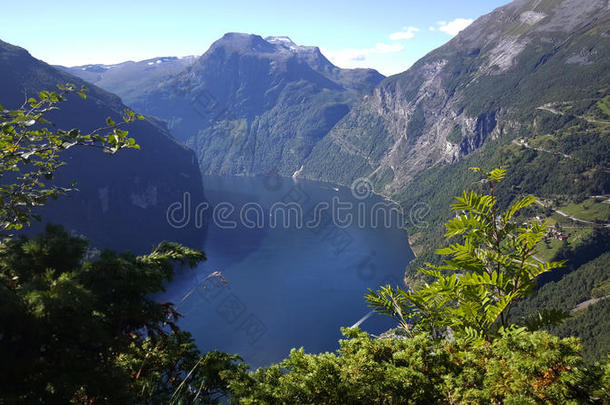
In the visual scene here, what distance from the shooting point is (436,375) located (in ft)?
15.5

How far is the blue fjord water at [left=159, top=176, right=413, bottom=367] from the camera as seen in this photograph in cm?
8862

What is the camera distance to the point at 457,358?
4.77 metres

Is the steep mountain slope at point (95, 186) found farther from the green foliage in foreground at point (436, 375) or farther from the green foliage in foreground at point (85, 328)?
the green foliage in foreground at point (436, 375)

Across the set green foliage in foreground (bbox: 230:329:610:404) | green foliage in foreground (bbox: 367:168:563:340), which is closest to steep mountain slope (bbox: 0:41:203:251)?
green foliage in foreground (bbox: 230:329:610:404)

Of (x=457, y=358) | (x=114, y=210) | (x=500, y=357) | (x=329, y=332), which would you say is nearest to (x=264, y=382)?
(x=457, y=358)

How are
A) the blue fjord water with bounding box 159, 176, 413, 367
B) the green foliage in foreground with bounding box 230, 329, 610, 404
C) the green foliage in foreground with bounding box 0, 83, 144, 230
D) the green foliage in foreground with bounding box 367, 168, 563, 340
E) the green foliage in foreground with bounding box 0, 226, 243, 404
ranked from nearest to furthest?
the green foliage in foreground with bounding box 0, 226, 243, 404 → the green foliage in foreground with bounding box 230, 329, 610, 404 → the green foliage in foreground with bounding box 0, 83, 144, 230 → the green foliage in foreground with bounding box 367, 168, 563, 340 → the blue fjord water with bounding box 159, 176, 413, 367

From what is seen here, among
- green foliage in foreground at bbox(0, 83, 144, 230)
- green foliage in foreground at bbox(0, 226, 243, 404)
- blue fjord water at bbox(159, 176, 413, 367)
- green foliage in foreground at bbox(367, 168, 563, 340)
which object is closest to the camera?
green foliage in foreground at bbox(0, 226, 243, 404)

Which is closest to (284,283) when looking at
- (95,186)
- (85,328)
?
(95,186)

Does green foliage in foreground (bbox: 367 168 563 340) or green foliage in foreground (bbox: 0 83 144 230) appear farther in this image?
green foliage in foreground (bbox: 367 168 563 340)

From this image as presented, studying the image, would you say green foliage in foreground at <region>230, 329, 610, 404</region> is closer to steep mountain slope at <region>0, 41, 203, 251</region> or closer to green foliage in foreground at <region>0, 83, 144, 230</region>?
green foliage in foreground at <region>0, 83, 144, 230</region>

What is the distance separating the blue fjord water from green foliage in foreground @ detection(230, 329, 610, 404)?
47799 millimetres

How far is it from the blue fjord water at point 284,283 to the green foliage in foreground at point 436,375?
157 ft

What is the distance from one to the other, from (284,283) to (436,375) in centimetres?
11799

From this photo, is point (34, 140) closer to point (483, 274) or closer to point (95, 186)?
point (483, 274)
